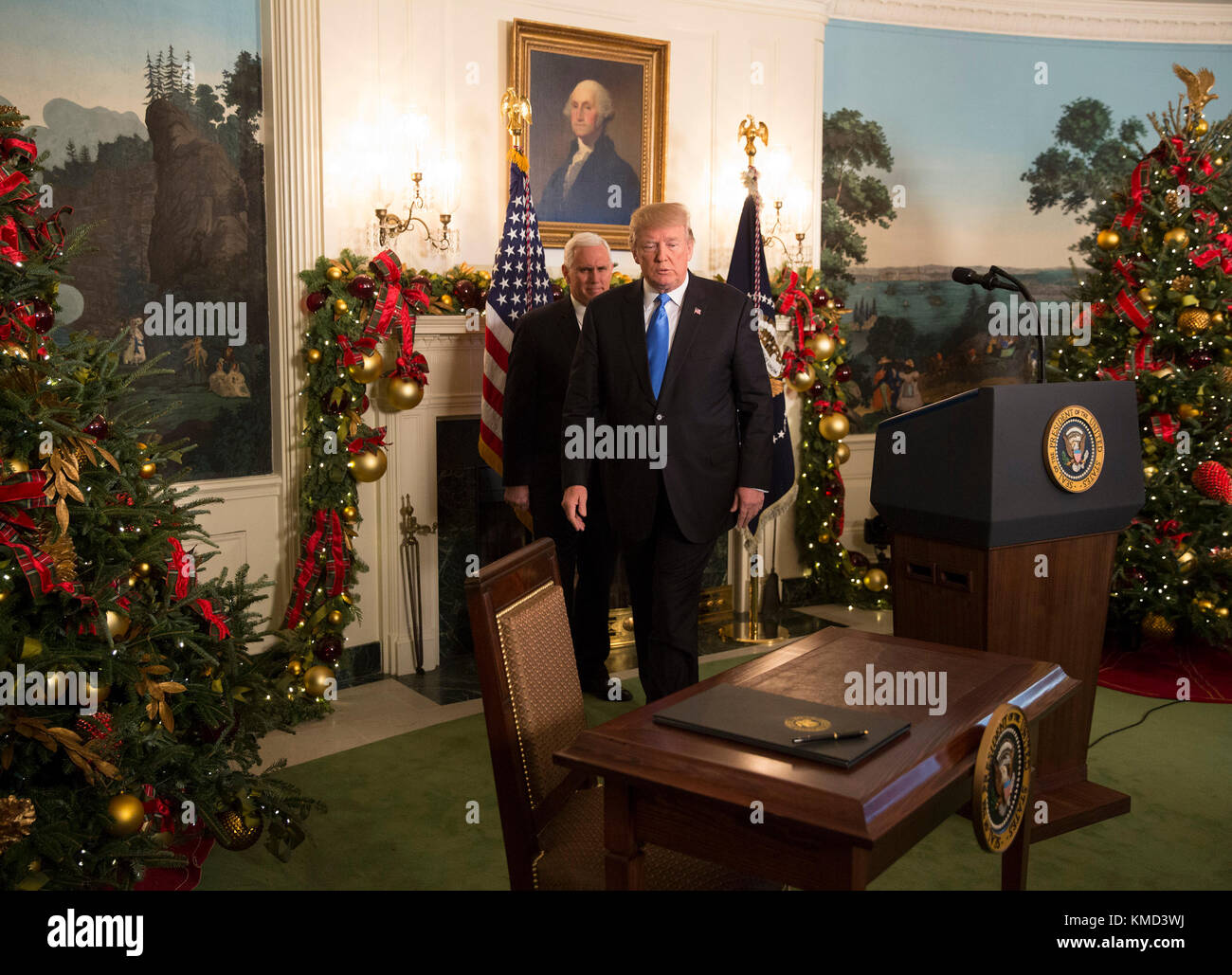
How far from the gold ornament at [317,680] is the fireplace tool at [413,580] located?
0.72m

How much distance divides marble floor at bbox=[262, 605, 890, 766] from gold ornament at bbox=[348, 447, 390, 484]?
1039 millimetres

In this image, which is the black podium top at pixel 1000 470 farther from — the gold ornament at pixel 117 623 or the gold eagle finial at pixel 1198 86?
the gold eagle finial at pixel 1198 86

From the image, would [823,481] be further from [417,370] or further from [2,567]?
[2,567]

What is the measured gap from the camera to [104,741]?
2783mm

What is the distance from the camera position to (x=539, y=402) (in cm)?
493

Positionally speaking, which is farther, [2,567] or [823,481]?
[823,481]

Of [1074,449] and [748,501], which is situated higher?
[1074,449]

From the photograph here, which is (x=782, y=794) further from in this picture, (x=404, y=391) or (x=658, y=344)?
(x=404, y=391)

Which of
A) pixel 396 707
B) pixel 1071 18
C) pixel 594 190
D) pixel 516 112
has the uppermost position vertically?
pixel 1071 18

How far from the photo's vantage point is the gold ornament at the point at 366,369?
4961 mm

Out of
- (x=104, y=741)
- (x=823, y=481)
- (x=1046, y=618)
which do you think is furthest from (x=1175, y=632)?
(x=104, y=741)

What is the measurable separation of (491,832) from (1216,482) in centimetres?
395

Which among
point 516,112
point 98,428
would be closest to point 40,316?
point 98,428
